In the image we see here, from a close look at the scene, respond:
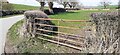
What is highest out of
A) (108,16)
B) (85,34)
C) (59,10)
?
(108,16)

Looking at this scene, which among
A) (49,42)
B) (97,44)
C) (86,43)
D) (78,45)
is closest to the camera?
(97,44)

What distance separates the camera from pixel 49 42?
420 inches

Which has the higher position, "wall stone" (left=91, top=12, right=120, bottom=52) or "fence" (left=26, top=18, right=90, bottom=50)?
"wall stone" (left=91, top=12, right=120, bottom=52)

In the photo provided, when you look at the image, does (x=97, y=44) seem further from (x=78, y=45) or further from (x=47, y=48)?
(x=47, y=48)

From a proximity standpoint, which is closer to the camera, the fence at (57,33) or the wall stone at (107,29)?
the wall stone at (107,29)

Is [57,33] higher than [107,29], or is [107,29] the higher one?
[107,29]

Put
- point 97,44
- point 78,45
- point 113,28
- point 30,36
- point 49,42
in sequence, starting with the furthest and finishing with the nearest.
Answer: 1. point 30,36
2. point 49,42
3. point 78,45
4. point 97,44
5. point 113,28

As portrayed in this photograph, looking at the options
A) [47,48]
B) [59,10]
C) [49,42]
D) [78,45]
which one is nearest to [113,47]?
[78,45]

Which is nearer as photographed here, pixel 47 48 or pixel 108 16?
pixel 108 16

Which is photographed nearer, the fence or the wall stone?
the wall stone

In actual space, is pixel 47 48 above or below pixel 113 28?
below

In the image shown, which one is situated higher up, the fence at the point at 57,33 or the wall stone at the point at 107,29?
the wall stone at the point at 107,29

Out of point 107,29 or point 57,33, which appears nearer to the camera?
point 107,29

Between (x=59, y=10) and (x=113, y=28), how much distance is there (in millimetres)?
25429
